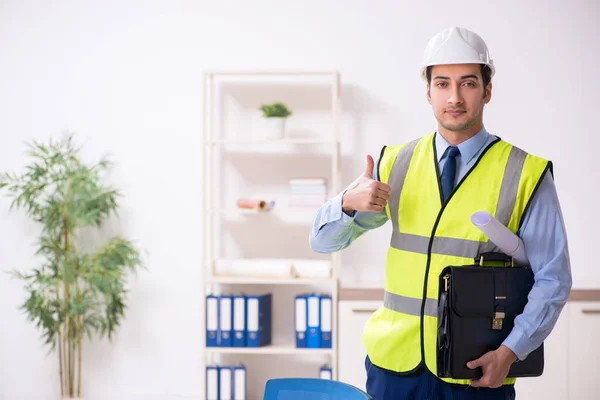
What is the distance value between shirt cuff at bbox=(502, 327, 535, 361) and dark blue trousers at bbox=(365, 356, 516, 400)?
15cm

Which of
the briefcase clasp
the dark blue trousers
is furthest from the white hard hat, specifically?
the dark blue trousers

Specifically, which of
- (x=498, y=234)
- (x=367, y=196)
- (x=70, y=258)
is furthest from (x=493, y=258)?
(x=70, y=258)

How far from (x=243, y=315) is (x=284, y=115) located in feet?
3.67

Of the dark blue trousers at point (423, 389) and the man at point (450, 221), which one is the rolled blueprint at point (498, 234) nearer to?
the man at point (450, 221)

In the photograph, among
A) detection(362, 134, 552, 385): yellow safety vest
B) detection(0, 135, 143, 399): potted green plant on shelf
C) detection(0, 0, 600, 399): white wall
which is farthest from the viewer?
detection(0, 0, 600, 399): white wall

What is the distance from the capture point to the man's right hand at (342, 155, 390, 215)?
1765 millimetres

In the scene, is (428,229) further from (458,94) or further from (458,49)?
(458,49)

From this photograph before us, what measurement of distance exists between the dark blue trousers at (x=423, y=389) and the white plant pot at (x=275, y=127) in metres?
2.29

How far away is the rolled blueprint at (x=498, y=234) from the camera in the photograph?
5.32 ft

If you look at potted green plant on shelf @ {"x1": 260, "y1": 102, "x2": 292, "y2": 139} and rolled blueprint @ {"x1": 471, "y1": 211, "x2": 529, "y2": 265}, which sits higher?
potted green plant on shelf @ {"x1": 260, "y1": 102, "x2": 292, "y2": 139}

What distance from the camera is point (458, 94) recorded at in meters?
1.75

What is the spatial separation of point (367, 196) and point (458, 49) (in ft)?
1.37

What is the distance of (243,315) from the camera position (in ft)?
13.1

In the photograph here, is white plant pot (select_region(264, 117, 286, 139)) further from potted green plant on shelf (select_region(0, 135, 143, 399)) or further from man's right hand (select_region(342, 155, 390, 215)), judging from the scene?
man's right hand (select_region(342, 155, 390, 215))
